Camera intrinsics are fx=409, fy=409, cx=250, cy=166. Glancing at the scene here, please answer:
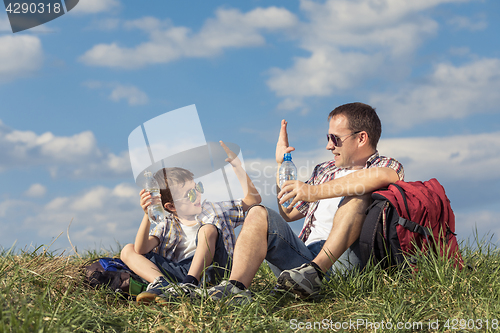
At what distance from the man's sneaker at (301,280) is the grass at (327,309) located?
0.38ft

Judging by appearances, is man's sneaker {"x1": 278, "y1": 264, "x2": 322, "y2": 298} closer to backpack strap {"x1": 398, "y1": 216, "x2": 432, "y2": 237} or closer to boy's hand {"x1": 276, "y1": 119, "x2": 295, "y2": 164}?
backpack strap {"x1": 398, "y1": 216, "x2": 432, "y2": 237}

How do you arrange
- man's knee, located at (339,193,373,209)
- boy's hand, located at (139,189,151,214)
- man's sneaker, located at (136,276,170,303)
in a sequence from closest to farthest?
1. man's sneaker, located at (136,276,170,303)
2. man's knee, located at (339,193,373,209)
3. boy's hand, located at (139,189,151,214)

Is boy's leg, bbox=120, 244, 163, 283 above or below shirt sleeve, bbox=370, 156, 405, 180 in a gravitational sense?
below

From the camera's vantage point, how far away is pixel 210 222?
183 inches

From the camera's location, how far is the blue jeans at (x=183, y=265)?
4.25 metres

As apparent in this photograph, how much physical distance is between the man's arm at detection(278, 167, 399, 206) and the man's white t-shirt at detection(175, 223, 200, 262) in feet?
4.76

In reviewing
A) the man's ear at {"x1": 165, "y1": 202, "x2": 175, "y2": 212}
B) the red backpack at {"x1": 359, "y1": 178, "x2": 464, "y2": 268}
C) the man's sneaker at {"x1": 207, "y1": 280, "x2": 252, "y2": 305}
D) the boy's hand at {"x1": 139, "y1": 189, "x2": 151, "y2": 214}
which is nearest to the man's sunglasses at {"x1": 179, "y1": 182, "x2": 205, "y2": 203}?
the man's ear at {"x1": 165, "y1": 202, "x2": 175, "y2": 212}

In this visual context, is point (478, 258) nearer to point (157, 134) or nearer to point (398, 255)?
point (398, 255)

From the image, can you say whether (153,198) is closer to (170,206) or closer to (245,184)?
(170,206)

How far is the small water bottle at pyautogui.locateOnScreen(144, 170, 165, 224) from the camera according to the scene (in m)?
4.54

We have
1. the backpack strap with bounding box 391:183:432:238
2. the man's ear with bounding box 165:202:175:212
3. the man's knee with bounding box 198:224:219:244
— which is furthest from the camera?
the man's ear with bounding box 165:202:175:212

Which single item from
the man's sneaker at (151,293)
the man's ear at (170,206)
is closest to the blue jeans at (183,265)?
the man's sneaker at (151,293)

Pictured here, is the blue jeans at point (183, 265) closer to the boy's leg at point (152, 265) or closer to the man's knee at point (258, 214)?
the boy's leg at point (152, 265)

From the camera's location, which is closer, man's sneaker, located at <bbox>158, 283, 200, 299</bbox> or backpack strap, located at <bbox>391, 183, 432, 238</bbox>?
man's sneaker, located at <bbox>158, 283, 200, 299</bbox>
